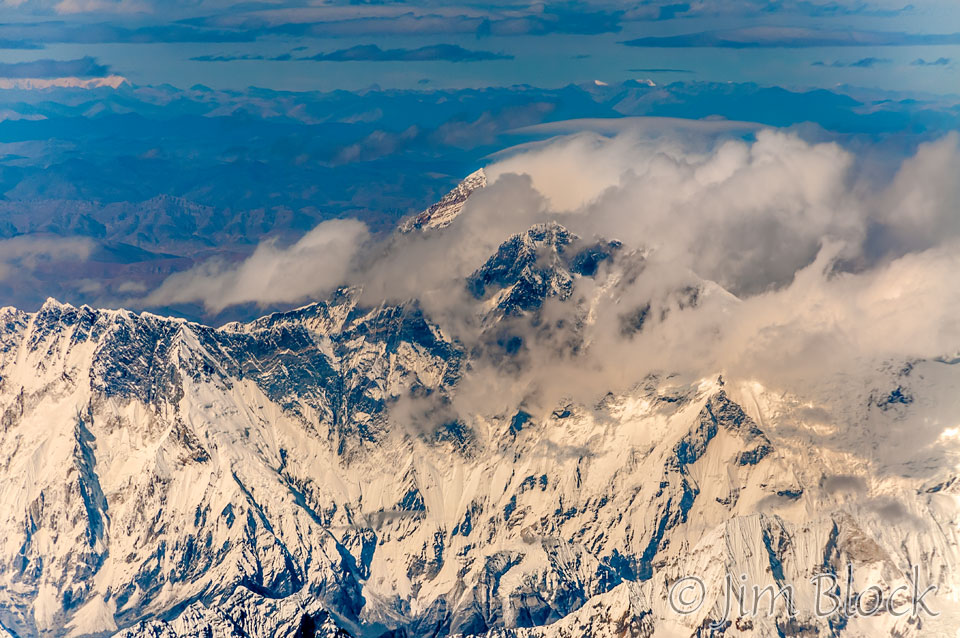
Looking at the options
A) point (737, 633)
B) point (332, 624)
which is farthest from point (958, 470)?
point (332, 624)

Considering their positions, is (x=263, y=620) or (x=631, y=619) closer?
(x=631, y=619)

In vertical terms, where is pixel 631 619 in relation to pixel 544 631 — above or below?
above

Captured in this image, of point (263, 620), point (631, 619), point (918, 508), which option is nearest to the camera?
point (631, 619)

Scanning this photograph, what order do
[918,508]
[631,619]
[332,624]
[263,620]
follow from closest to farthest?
[631,619]
[332,624]
[263,620]
[918,508]

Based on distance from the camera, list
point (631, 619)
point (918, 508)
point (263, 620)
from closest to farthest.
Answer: point (631, 619) → point (263, 620) → point (918, 508)

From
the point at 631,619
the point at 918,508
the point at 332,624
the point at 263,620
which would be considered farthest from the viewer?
the point at 918,508

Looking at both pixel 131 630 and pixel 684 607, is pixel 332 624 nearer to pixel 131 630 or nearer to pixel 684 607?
pixel 131 630

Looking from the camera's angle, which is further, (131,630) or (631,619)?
(131,630)

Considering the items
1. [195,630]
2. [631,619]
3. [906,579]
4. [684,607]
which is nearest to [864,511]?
[906,579]

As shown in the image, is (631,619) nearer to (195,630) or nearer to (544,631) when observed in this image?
(544,631)
